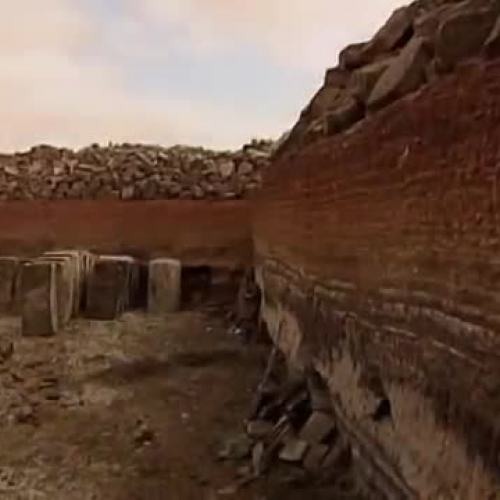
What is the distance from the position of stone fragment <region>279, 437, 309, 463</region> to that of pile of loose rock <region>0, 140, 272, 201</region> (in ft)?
27.8

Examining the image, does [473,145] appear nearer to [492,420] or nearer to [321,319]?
[492,420]

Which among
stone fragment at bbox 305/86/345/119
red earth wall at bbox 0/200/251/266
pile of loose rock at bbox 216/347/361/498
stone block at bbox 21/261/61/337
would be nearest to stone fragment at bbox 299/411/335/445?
pile of loose rock at bbox 216/347/361/498

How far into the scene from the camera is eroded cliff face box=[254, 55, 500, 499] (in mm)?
2428

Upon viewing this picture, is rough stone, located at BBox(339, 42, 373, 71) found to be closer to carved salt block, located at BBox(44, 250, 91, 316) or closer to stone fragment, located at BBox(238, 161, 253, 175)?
carved salt block, located at BBox(44, 250, 91, 316)

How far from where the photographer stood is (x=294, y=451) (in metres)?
4.89

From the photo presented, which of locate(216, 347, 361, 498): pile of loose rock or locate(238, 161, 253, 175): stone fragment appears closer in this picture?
locate(216, 347, 361, 498): pile of loose rock

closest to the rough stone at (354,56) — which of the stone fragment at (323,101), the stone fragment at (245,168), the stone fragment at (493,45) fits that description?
the stone fragment at (323,101)

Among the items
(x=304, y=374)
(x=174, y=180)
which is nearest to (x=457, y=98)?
(x=304, y=374)

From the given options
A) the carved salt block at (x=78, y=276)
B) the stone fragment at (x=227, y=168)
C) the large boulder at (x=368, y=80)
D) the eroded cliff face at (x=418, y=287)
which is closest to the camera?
the eroded cliff face at (x=418, y=287)

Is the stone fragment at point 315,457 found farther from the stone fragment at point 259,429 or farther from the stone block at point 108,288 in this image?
the stone block at point 108,288

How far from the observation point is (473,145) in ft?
8.24

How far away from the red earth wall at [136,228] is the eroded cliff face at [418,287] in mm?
7841

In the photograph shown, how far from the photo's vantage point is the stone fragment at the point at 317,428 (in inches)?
191

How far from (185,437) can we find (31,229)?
9471 mm
